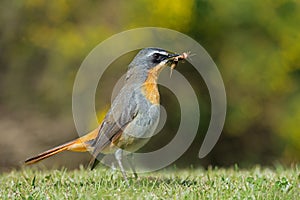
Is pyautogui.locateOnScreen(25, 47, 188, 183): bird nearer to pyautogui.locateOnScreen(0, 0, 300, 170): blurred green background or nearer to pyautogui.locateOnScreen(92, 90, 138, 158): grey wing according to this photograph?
pyautogui.locateOnScreen(92, 90, 138, 158): grey wing

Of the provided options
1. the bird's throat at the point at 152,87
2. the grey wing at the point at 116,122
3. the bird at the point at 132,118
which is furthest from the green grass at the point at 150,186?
the bird's throat at the point at 152,87

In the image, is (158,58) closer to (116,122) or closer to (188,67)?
(116,122)

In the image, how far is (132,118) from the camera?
21.6 ft

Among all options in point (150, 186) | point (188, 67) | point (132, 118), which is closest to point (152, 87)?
point (132, 118)

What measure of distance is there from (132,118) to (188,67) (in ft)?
16.9

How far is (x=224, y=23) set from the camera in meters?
11.5

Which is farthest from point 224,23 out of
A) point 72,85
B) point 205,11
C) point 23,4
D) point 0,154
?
point 0,154

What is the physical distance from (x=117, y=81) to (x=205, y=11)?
2016mm

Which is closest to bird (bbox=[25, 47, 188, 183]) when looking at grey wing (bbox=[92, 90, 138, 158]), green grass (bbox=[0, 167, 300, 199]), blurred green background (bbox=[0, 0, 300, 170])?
grey wing (bbox=[92, 90, 138, 158])

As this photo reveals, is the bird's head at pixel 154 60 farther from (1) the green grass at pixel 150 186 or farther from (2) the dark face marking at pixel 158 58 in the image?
(1) the green grass at pixel 150 186

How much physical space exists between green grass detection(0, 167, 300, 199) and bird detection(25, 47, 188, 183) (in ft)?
0.83

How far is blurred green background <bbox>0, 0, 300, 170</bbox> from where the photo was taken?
451 inches

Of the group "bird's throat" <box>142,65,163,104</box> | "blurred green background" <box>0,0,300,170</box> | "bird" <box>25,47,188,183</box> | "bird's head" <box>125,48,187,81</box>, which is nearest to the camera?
"bird" <box>25,47,188,183</box>

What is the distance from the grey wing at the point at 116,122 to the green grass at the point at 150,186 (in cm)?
37
